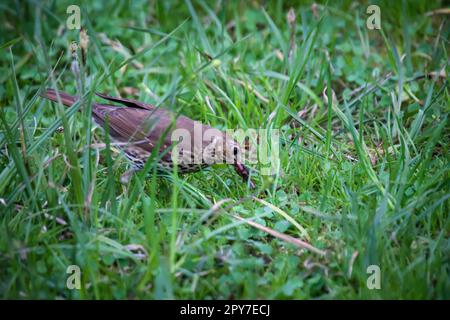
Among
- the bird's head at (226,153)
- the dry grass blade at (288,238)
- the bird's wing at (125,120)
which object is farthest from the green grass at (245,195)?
the bird's wing at (125,120)

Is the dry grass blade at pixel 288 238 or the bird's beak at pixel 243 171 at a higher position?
the bird's beak at pixel 243 171

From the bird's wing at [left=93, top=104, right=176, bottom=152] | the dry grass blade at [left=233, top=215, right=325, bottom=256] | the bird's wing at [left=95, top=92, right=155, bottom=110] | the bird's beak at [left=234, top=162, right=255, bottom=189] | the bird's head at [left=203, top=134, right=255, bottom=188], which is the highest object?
the bird's wing at [left=95, top=92, right=155, bottom=110]

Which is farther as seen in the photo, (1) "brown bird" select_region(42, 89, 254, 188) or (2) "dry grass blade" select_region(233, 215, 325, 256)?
(1) "brown bird" select_region(42, 89, 254, 188)

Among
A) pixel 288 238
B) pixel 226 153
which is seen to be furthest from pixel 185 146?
pixel 288 238

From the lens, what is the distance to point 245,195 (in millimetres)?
4141

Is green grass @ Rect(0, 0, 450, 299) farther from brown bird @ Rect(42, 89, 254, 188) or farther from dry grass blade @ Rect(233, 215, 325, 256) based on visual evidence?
brown bird @ Rect(42, 89, 254, 188)

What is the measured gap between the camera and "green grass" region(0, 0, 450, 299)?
3.24 m

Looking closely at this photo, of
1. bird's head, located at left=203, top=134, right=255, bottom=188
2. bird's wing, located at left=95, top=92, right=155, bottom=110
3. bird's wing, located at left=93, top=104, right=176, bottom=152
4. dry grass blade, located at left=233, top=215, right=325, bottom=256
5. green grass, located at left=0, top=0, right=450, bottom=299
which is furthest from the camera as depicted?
bird's wing, located at left=95, top=92, right=155, bottom=110

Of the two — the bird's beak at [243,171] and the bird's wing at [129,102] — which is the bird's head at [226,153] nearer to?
the bird's beak at [243,171]

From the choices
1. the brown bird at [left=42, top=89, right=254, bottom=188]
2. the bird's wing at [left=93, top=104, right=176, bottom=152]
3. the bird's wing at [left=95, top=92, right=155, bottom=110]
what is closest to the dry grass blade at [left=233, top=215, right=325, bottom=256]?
the brown bird at [left=42, top=89, right=254, bottom=188]

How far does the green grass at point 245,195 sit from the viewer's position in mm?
3238

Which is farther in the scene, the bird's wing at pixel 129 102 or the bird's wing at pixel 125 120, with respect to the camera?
the bird's wing at pixel 129 102

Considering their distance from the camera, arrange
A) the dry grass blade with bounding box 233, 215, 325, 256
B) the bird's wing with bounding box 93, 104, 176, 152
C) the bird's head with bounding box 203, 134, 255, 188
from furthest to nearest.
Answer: the bird's wing with bounding box 93, 104, 176, 152 < the bird's head with bounding box 203, 134, 255, 188 < the dry grass blade with bounding box 233, 215, 325, 256

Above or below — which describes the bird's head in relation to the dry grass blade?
above
